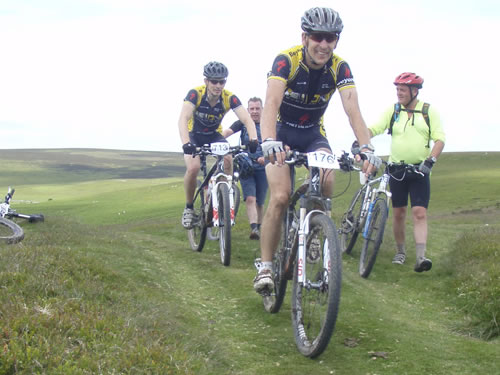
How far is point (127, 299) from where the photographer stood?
673cm

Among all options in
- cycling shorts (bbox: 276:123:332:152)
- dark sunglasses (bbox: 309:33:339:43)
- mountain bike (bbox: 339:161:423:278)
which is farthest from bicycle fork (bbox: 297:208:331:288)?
mountain bike (bbox: 339:161:423:278)

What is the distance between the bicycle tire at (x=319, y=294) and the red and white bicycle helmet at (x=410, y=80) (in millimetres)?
5257

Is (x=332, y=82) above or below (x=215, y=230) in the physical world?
above

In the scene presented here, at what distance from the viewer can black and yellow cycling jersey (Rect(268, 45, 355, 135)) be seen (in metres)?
6.74

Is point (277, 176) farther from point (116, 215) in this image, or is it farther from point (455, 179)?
point (455, 179)

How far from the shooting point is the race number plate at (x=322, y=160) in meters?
5.96

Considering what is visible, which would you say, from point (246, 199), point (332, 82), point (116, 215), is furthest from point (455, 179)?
point (332, 82)

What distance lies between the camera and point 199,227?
40.3ft

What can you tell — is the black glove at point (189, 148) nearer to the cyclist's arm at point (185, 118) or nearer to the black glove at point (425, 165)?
the cyclist's arm at point (185, 118)

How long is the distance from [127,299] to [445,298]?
5108mm

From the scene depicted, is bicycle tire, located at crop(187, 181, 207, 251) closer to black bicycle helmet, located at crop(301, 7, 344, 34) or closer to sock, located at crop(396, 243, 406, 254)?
sock, located at crop(396, 243, 406, 254)

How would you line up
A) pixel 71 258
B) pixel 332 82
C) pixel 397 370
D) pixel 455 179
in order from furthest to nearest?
pixel 455 179 → pixel 71 258 → pixel 332 82 → pixel 397 370

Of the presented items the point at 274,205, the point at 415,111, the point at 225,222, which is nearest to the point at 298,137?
the point at 274,205

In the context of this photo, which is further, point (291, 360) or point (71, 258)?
point (71, 258)
